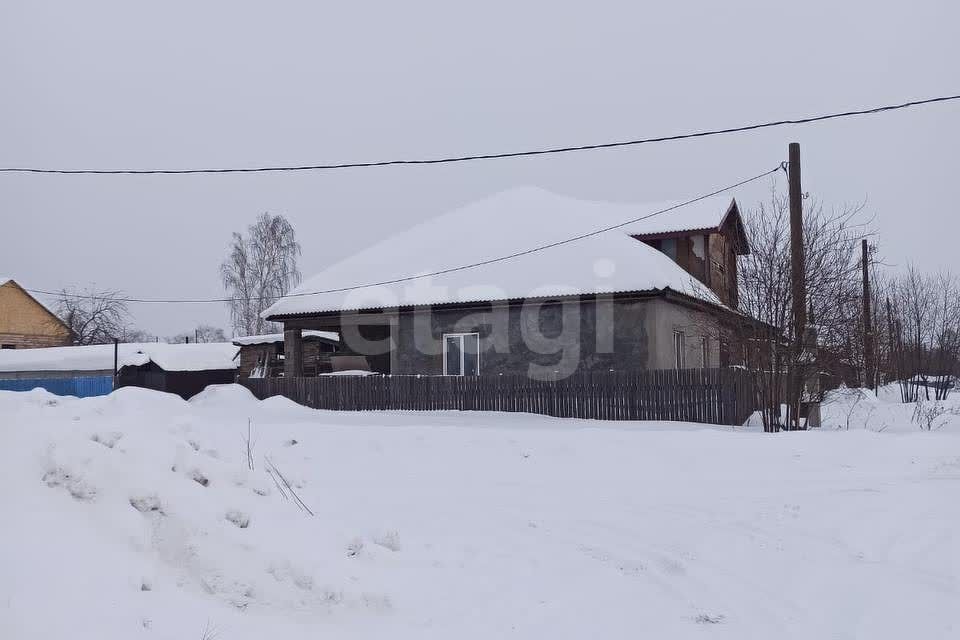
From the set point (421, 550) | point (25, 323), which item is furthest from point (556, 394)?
point (25, 323)

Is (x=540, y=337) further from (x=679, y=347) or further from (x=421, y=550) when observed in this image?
(x=421, y=550)

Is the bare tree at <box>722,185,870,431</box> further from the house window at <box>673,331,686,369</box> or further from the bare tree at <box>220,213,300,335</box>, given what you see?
the bare tree at <box>220,213,300,335</box>

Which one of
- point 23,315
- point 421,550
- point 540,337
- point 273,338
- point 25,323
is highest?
point 23,315

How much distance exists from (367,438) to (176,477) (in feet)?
19.6

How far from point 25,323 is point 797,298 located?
167ft

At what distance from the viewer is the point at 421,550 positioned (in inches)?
227

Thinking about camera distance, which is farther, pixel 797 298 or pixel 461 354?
pixel 461 354

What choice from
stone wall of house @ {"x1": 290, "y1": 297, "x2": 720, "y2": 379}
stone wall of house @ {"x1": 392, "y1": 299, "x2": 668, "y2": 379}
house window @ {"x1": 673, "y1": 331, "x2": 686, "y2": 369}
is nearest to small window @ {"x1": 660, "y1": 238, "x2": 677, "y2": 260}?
stone wall of house @ {"x1": 290, "y1": 297, "x2": 720, "y2": 379}

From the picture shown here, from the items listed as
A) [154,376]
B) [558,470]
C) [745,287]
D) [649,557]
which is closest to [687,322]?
[745,287]

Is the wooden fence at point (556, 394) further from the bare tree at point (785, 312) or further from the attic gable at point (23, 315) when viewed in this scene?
the attic gable at point (23, 315)

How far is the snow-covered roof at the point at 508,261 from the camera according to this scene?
19344mm

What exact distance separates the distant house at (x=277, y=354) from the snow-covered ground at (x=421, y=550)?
21072mm

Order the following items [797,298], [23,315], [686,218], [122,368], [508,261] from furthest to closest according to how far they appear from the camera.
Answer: [23,315], [122,368], [686,218], [508,261], [797,298]

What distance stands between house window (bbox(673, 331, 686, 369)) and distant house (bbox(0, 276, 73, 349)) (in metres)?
44.6
